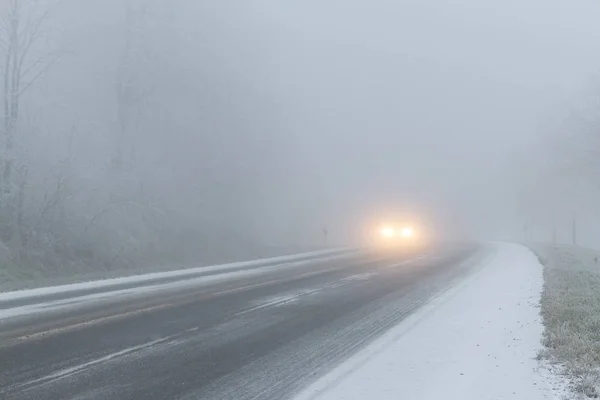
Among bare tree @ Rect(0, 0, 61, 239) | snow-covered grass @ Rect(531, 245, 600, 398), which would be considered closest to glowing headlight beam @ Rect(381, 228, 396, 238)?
bare tree @ Rect(0, 0, 61, 239)

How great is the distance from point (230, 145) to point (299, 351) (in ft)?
114

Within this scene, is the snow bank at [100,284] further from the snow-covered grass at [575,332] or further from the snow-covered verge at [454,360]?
the snow-covered grass at [575,332]

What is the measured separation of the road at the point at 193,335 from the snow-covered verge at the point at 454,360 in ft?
1.40

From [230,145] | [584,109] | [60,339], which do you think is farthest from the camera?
[230,145]

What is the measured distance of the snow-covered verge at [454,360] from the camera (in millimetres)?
6555

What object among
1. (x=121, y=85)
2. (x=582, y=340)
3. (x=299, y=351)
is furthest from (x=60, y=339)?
(x=121, y=85)

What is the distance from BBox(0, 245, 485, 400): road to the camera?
664 cm

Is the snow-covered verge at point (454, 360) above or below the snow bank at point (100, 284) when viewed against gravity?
below

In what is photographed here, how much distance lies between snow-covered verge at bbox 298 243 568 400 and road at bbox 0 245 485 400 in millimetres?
427

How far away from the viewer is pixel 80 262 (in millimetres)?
21266

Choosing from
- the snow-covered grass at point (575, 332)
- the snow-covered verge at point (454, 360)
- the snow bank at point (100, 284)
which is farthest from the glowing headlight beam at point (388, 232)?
the snow-covered verge at point (454, 360)

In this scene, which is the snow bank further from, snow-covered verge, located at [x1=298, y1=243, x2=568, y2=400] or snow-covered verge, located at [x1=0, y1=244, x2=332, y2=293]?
snow-covered verge, located at [x1=298, y1=243, x2=568, y2=400]

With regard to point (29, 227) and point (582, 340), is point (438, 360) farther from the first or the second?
point (29, 227)

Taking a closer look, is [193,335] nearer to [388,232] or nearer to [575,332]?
[575,332]
